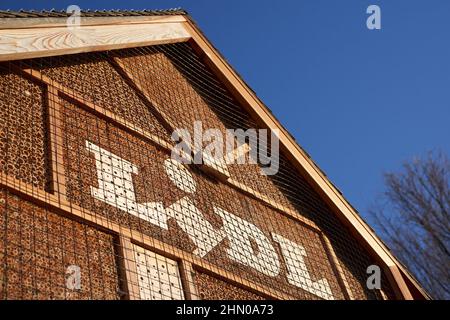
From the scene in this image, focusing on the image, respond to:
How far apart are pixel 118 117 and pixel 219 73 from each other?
6.60 ft

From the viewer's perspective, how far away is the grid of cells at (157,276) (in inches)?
223

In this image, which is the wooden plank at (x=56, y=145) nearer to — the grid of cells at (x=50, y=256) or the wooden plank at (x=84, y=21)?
the grid of cells at (x=50, y=256)

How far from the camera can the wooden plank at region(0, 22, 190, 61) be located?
5496 millimetres

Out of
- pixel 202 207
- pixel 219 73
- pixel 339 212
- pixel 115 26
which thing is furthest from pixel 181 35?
pixel 339 212

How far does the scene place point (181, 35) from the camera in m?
8.00

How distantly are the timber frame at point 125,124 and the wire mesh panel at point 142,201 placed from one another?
3 centimetres

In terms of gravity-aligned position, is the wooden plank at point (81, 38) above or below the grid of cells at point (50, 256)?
above

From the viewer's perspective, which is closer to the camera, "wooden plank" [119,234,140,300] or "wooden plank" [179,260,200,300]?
"wooden plank" [119,234,140,300]

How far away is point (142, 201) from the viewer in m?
6.30

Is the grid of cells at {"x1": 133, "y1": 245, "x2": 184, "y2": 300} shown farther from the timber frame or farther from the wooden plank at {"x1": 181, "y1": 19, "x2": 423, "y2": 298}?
the wooden plank at {"x1": 181, "y1": 19, "x2": 423, "y2": 298}

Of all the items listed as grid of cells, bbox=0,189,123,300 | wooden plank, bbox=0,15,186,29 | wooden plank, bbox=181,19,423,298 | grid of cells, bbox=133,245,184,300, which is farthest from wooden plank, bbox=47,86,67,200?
wooden plank, bbox=181,19,423,298

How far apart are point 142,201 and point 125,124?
82cm

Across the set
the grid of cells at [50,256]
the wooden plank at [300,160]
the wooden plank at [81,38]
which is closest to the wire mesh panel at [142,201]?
the grid of cells at [50,256]

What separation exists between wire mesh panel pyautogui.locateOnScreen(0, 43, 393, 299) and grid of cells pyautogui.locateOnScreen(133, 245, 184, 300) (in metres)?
0.01
